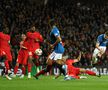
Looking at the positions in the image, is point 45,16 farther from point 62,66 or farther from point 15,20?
point 62,66

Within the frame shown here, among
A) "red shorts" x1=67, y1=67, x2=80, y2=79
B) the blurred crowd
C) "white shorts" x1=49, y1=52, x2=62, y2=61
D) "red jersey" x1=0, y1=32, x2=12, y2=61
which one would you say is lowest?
"red shorts" x1=67, y1=67, x2=80, y2=79

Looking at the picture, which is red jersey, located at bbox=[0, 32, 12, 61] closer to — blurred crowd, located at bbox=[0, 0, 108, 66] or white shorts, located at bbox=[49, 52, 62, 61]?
white shorts, located at bbox=[49, 52, 62, 61]

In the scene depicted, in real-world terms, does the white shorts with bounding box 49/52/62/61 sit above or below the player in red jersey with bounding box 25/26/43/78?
below

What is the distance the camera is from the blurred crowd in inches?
1062

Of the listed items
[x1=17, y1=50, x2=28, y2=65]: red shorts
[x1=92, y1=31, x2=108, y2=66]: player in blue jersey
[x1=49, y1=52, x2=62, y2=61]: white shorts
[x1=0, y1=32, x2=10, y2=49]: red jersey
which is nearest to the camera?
[x1=49, y1=52, x2=62, y2=61]: white shorts

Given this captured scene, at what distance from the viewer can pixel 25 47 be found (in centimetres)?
2003

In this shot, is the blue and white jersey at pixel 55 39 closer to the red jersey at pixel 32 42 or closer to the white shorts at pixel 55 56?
the white shorts at pixel 55 56

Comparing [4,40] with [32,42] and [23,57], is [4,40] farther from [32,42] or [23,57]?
[23,57]

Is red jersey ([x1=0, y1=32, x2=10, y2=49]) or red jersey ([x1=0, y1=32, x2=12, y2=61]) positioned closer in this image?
red jersey ([x1=0, y1=32, x2=10, y2=49])

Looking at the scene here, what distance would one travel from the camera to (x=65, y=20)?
30.2m

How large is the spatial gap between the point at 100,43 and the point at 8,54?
170 inches

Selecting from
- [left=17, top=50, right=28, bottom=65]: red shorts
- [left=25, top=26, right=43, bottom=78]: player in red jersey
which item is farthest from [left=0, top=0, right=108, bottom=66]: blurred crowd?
[left=25, top=26, right=43, bottom=78]: player in red jersey

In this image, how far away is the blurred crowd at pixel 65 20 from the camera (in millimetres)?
26984

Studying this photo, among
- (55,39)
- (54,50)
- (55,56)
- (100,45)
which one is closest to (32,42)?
(100,45)
